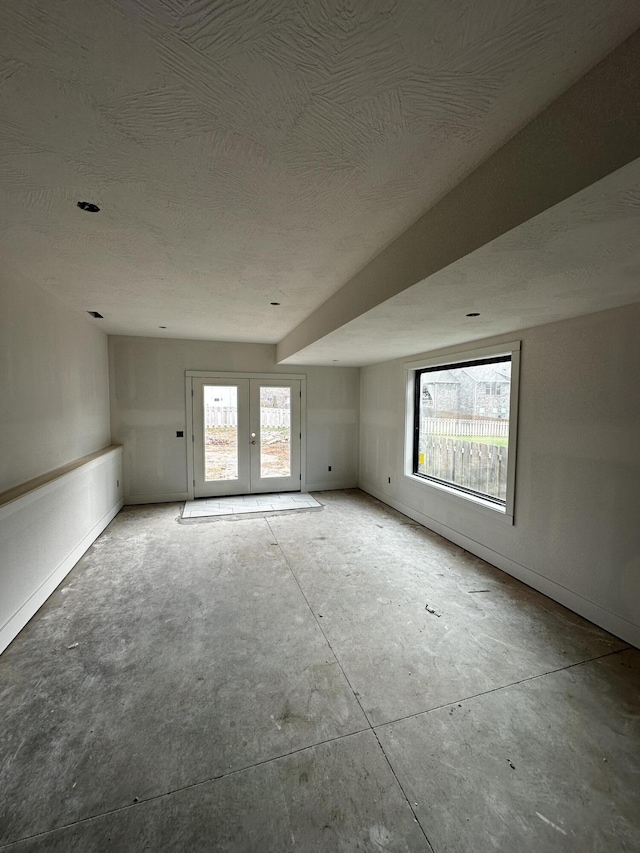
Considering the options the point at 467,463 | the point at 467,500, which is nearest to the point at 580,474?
the point at 467,500

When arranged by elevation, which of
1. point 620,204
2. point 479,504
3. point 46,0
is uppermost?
point 46,0

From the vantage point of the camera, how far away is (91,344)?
4.50 metres

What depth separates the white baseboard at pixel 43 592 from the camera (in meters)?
2.33

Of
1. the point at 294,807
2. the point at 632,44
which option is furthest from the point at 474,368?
the point at 294,807

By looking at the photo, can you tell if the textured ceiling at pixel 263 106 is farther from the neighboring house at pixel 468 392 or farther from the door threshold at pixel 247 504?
the door threshold at pixel 247 504

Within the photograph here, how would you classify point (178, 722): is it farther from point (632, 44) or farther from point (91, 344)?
point (91, 344)

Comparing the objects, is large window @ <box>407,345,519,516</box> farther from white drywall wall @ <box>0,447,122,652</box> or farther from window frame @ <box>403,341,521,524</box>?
white drywall wall @ <box>0,447,122,652</box>

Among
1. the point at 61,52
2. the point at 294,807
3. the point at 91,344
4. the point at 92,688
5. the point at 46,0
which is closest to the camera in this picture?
the point at 46,0

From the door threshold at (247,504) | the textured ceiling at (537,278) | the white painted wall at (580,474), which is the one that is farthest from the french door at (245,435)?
the white painted wall at (580,474)

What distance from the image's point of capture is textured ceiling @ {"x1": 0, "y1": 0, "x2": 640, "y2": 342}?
2.96 ft

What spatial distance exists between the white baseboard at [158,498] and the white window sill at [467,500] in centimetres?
376

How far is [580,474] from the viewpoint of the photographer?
2.73 m

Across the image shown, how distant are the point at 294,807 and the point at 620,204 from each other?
2.60m

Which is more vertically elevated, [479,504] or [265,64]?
[265,64]
